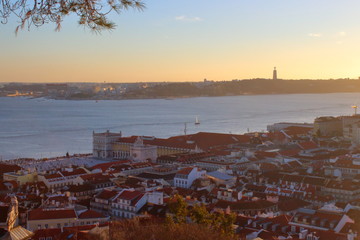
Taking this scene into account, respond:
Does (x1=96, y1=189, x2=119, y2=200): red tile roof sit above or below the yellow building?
above

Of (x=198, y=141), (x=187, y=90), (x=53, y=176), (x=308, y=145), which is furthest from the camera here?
(x=187, y=90)

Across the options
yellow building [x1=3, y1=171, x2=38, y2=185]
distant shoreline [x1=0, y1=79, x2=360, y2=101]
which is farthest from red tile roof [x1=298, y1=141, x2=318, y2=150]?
distant shoreline [x1=0, y1=79, x2=360, y2=101]

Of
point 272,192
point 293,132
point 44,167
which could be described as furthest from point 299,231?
point 293,132

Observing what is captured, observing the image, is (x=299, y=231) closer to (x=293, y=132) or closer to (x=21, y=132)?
(x=293, y=132)

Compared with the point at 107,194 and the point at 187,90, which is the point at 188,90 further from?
the point at 107,194

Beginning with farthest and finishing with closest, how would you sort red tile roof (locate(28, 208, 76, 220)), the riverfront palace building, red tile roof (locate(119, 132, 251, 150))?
red tile roof (locate(119, 132, 251, 150)) < the riverfront palace building < red tile roof (locate(28, 208, 76, 220))

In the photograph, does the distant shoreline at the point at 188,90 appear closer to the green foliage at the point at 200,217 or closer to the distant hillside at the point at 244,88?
the distant hillside at the point at 244,88

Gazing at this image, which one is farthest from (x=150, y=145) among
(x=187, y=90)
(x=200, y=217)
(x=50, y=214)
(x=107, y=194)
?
(x=187, y=90)

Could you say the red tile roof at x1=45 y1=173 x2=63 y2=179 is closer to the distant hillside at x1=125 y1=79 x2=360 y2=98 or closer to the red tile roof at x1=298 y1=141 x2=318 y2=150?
the red tile roof at x1=298 y1=141 x2=318 y2=150

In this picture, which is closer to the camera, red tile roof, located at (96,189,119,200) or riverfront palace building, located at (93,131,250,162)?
red tile roof, located at (96,189,119,200)

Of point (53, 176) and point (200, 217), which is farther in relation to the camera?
point (53, 176)

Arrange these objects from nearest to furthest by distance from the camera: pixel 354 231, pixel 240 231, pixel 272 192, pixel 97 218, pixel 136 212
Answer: pixel 240 231 → pixel 354 231 → pixel 97 218 → pixel 136 212 → pixel 272 192
